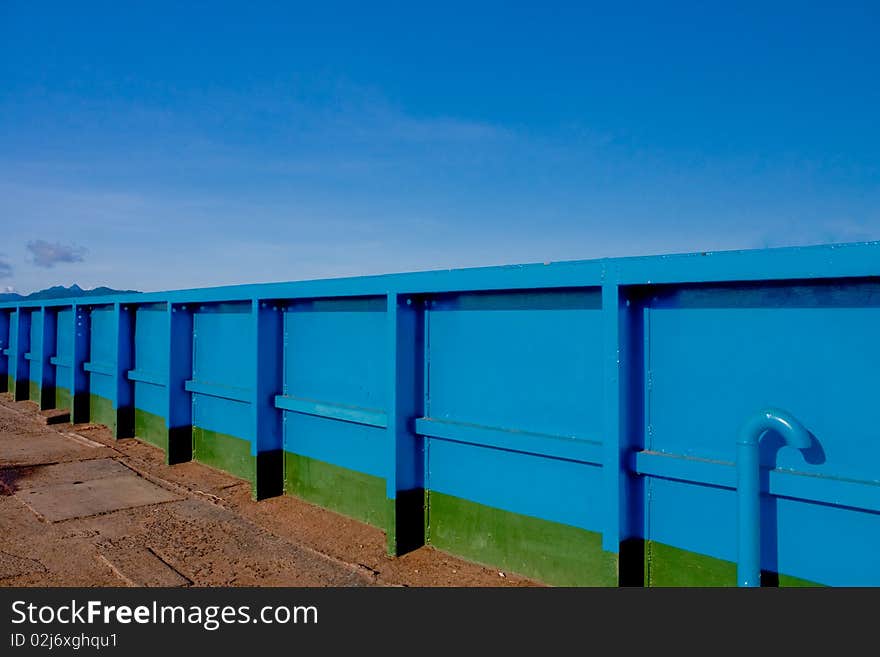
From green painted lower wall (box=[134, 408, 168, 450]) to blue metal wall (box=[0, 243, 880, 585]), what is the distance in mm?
3251

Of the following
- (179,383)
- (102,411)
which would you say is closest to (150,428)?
(179,383)

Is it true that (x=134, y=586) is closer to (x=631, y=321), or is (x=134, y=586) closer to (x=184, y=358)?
(x=631, y=321)

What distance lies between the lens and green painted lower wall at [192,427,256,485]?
7570mm

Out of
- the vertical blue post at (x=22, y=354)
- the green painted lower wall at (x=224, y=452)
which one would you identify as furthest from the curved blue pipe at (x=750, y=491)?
the vertical blue post at (x=22, y=354)

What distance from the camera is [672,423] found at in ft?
12.7

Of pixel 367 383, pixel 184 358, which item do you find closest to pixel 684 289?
pixel 367 383

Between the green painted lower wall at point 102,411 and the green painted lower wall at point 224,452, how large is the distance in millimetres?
2935

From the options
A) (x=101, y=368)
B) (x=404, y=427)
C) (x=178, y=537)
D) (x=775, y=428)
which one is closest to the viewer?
(x=775, y=428)

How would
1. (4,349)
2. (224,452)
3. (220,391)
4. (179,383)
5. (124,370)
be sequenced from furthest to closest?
(4,349) < (124,370) < (179,383) < (224,452) < (220,391)

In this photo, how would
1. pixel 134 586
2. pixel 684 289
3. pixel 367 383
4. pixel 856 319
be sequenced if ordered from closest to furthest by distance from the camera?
pixel 856 319 → pixel 684 289 → pixel 134 586 → pixel 367 383

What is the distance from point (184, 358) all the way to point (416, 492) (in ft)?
15.3

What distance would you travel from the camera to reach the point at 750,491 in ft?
10.9

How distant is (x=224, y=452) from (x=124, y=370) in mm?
3391

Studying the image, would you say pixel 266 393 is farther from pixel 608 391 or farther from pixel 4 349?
pixel 4 349
